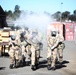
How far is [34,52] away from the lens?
1366cm

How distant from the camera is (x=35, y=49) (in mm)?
13773

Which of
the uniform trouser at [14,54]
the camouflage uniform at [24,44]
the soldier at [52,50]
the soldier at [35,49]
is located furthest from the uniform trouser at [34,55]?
the camouflage uniform at [24,44]

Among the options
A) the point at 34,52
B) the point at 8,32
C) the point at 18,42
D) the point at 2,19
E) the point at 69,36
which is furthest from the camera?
the point at 69,36

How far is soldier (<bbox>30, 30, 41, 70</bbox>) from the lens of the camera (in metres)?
13.5

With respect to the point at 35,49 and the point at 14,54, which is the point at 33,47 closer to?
the point at 35,49

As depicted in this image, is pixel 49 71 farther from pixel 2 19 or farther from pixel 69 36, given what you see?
pixel 69 36

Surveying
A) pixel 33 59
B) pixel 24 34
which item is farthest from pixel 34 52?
pixel 24 34

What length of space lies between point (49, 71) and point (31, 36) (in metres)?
2.16

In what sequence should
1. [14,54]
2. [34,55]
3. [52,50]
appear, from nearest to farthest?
1. [34,55]
2. [52,50]
3. [14,54]

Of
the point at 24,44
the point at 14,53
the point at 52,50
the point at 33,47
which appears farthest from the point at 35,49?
the point at 24,44

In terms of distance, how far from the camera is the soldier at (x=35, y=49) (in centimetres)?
1353

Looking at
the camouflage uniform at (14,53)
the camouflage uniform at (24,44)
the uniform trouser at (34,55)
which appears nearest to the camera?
the uniform trouser at (34,55)

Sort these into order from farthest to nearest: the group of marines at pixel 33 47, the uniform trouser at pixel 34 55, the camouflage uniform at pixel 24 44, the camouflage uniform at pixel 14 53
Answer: the camouflage uniform at pixel 24 44 < the camouflage uniform at pixel 14 53 < the group of marines at pixel 33 47 < the uniform trouser at pixel 34 55

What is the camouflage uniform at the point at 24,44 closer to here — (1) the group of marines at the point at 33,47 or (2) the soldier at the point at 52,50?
(1) the group of marines at the point at 33,47
